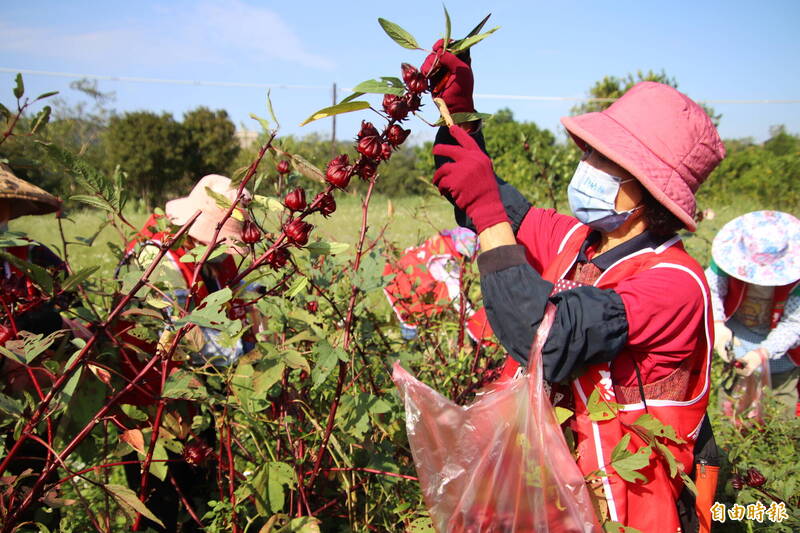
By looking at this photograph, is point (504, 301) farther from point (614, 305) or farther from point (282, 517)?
point (282, 517)

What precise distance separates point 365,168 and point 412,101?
0.15 metres

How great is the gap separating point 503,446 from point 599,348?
0.27 meters

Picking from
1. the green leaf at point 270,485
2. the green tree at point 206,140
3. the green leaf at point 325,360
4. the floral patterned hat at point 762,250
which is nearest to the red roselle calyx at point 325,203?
the green leaf at point 325,360

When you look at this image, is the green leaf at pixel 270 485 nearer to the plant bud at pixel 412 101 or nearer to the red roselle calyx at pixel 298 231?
the red roselle calyx at pixel 298 231

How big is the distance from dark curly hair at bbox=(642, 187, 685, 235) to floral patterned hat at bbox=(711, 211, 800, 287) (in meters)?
1.87

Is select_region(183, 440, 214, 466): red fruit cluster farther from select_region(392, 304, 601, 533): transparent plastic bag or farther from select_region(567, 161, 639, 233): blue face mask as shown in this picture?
select_region(567, 161, 639, 233): blue face mask

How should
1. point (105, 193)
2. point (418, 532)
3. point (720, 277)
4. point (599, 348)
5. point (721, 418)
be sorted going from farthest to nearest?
point (720, 277) → point (721, 418) → point (418, 532) → point (599, 348) → point (105, 193)

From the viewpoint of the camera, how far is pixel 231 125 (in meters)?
21.6

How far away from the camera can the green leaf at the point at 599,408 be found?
41.4 inches

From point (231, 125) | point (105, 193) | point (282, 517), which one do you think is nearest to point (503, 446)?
point (282, 517)

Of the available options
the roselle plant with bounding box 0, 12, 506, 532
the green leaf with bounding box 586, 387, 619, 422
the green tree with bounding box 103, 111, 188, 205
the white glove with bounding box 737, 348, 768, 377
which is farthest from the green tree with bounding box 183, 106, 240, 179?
the green leaf with bounding box 586, 387, 619, 422

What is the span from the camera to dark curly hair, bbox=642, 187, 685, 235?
1224mm

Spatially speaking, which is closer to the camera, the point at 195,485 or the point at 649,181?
the point at 649,181

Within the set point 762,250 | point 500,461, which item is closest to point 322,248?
point 500,461
